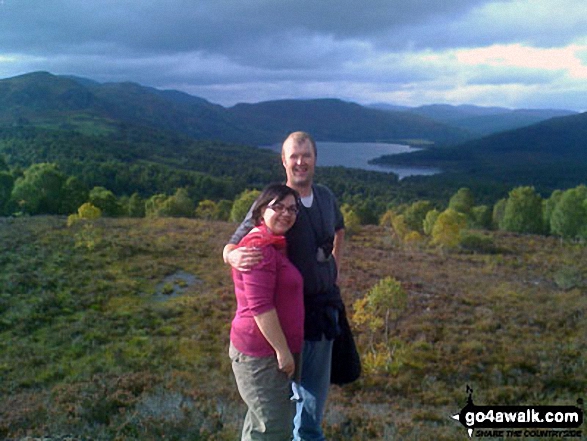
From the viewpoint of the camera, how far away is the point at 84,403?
5.62 meters

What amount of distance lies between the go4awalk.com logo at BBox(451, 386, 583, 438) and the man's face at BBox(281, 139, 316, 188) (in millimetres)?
3618

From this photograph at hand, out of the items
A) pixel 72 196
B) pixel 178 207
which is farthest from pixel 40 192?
pixel 178 207

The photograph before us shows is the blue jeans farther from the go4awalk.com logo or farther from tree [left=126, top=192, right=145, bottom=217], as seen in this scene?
tree [left=126, top=192, right=145, bottom=217]

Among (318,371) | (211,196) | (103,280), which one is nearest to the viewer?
(318,371)

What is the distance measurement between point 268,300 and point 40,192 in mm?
49357

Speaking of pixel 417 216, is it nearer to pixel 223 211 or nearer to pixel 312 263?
pixel 223 211

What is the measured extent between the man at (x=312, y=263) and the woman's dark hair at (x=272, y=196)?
181 mm

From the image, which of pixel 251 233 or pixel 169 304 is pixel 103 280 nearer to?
pixel 169 304

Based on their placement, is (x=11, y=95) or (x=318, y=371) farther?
(x=11, y=95)

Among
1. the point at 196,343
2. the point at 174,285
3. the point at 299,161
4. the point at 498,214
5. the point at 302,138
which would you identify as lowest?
the point at 498,214

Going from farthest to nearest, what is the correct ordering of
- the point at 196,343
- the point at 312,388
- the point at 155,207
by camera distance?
the point at 155,207 → the point at 196,343 → the point at 312,388

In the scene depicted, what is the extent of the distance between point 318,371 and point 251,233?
1.33 m

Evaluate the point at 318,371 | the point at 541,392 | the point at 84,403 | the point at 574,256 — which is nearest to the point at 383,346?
the point at 541,392

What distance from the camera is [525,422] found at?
17.0 ft
